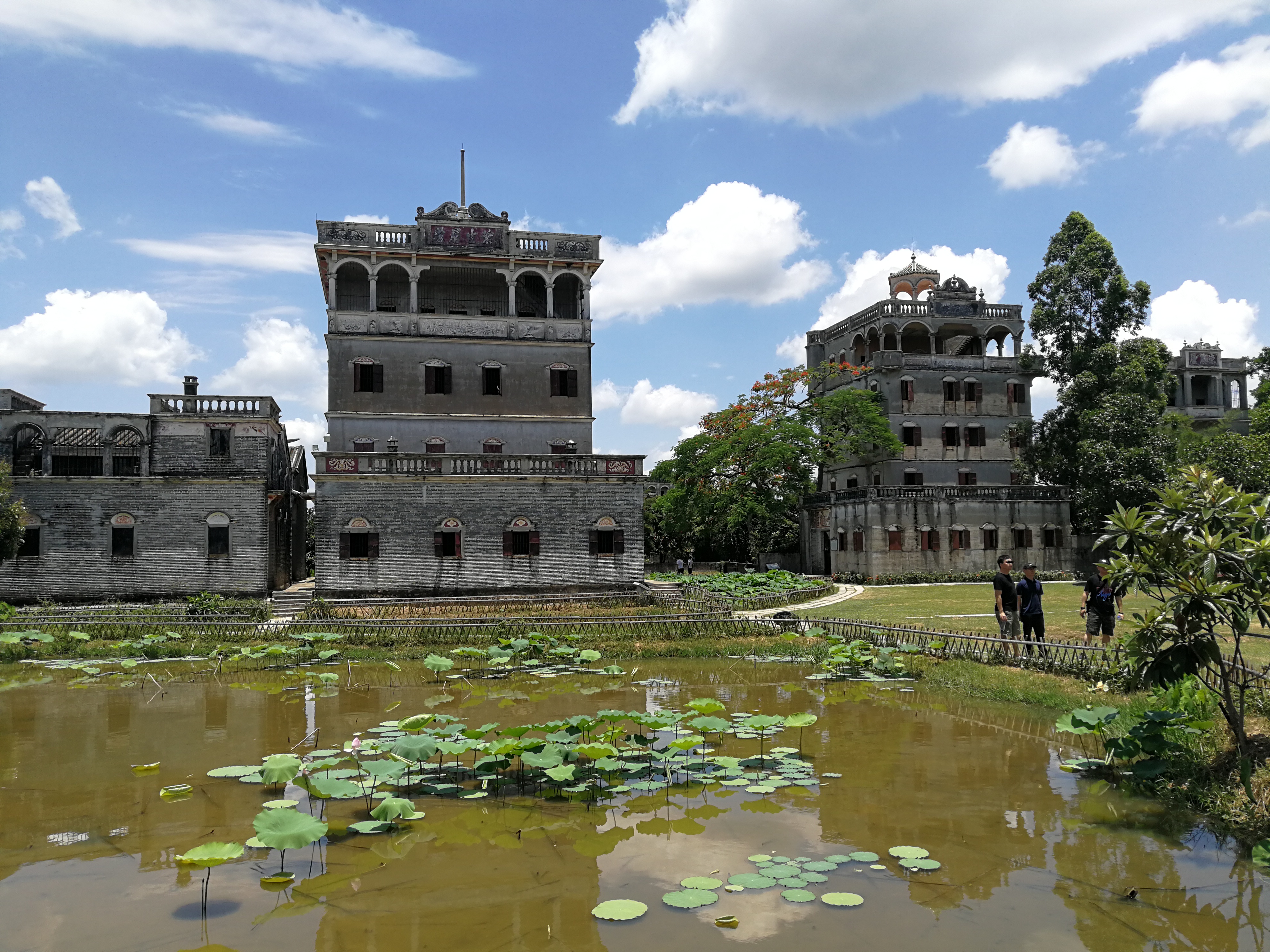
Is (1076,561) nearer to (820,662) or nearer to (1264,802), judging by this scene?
(820,662)

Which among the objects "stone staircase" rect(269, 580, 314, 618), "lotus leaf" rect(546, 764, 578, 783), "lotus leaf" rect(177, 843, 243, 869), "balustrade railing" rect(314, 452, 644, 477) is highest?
"balustrade railing" rect(314, 452, 644, 477)

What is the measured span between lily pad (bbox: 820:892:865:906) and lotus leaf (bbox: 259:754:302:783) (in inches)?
201

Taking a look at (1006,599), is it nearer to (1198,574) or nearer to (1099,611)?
(1099,611)

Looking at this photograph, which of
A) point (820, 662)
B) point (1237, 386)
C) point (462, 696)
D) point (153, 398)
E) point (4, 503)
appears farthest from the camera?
point (1237, 386)

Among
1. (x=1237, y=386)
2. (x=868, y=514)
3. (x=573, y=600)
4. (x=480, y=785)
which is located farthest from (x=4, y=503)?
(x=1237, y=386)

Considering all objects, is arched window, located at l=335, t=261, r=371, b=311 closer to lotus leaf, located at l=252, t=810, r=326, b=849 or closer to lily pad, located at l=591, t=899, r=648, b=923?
lotus leaf, located at l=252, t=810, r=326, b=849

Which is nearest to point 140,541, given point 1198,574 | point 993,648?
point 993,648

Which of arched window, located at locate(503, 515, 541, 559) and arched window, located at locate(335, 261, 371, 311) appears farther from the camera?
arched window, located at locate(335, 261, 371, 311)

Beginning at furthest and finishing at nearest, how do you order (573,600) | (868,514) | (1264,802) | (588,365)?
(868,514)
(588,365)
(573,600)
(1264,802)

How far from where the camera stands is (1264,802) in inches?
311

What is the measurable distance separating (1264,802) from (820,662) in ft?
32.8

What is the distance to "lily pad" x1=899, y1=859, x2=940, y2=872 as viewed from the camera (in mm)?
7168

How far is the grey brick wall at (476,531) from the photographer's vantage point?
26859 mm

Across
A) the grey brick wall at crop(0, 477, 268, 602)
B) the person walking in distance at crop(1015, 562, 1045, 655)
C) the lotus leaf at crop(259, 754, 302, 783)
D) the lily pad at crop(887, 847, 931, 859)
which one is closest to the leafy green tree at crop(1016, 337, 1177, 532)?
the person walking in distance at crop(1015, 562, 1045, 655)
